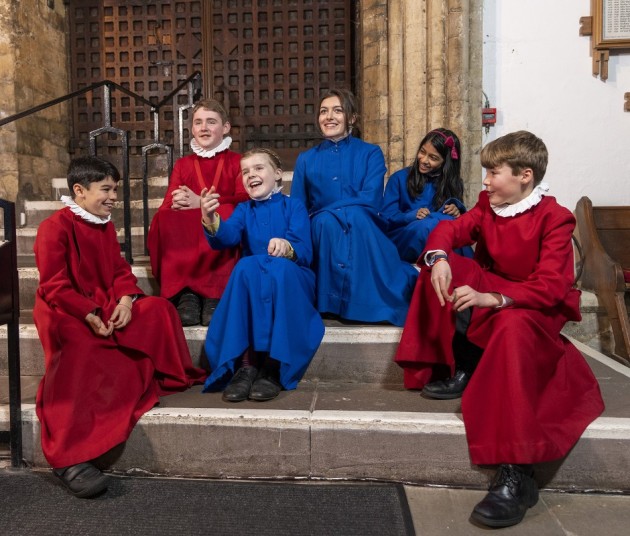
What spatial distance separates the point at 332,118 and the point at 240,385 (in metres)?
1.63

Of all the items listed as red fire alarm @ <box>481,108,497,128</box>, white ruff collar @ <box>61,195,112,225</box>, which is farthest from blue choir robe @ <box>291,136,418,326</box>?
red fire alarm @ <box>481,108,497,128</box>

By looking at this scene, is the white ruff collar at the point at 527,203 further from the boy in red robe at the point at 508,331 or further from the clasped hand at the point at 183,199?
the clasped hand at the point at 183,199

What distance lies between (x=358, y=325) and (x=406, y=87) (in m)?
2.50

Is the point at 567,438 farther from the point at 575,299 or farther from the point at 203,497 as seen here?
the point at 203,497

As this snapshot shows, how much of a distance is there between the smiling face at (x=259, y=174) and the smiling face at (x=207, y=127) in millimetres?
705

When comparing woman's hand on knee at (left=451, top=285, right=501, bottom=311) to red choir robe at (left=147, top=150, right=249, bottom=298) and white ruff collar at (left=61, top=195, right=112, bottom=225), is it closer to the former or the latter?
red choir robe at (left=147, top=150, right=249, bottom=298)

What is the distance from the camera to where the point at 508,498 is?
6.04 feet

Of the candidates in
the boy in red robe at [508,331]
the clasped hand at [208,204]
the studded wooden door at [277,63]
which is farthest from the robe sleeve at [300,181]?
the studded wooden door at [277,63]

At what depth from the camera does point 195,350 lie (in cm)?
276

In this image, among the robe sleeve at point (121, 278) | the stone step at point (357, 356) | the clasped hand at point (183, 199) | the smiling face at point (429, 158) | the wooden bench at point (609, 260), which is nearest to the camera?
the robe sleeve at point (121, 278)

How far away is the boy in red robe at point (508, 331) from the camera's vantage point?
192cm

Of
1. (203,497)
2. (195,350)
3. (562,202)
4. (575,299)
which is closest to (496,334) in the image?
(575,299)

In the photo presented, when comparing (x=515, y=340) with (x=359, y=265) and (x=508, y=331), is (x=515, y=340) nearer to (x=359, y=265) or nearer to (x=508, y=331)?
(x=508, y=331)

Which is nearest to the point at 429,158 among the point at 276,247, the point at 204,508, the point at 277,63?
the point at 276,247
